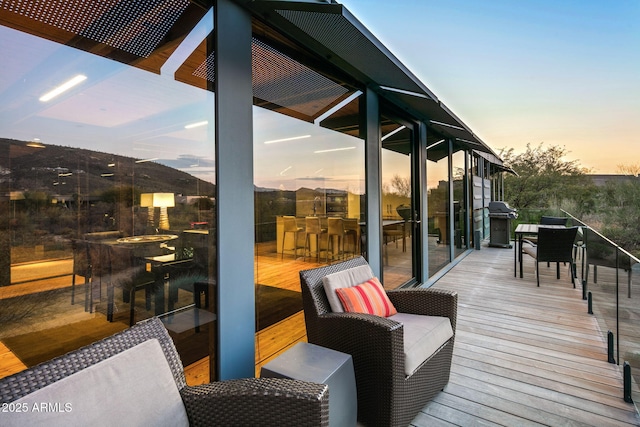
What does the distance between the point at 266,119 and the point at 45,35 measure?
1.36 m

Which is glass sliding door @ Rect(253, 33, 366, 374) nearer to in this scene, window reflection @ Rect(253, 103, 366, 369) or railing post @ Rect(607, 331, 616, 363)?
window reflection @ Rect(253, 103, 366, 369)

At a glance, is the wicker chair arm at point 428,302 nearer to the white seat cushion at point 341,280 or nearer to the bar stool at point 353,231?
the white seat cushion at point 341,280

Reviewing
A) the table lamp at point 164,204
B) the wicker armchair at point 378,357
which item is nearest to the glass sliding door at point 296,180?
the wicker armchair at point 378,357

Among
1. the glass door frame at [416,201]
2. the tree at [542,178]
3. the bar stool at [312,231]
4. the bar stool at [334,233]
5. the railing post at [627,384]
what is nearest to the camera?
the railing post at [627,384]

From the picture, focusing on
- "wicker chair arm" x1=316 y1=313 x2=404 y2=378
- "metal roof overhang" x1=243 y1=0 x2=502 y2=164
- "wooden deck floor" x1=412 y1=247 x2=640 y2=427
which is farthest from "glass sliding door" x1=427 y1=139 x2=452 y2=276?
"wicker chair arm" x1=316 y1=313 x2=404 y2=378

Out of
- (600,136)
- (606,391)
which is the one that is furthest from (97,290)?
(600,136)

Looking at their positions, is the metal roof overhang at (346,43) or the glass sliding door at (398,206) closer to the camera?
the metal roof overhang at (346,43)

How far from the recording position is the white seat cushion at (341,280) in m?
2.20

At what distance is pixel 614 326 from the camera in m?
2.67

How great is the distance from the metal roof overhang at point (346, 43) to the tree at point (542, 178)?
18.9 meters

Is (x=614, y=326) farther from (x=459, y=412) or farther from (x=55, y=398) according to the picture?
(x=55, y=398)

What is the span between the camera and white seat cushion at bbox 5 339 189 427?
89 cm

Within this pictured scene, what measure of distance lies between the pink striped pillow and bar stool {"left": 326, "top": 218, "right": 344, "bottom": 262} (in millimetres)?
832

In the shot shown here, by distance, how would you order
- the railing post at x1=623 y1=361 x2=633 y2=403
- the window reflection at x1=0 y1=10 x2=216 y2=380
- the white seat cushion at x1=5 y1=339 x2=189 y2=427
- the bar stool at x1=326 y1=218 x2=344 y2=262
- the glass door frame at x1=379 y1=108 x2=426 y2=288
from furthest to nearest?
the glass door frame at x1=379 y1=108 x2=426 y2=288
the bar stool at x1=326 y1=218 x2=344 y2=262
the railing post at x1=623 y1=361 x2=633 y2=403
the window reflection at x1=0 y1=10 x2=216 y2=380
the white seat cushion at x1=5 y1=339 x2=189 y2=427
